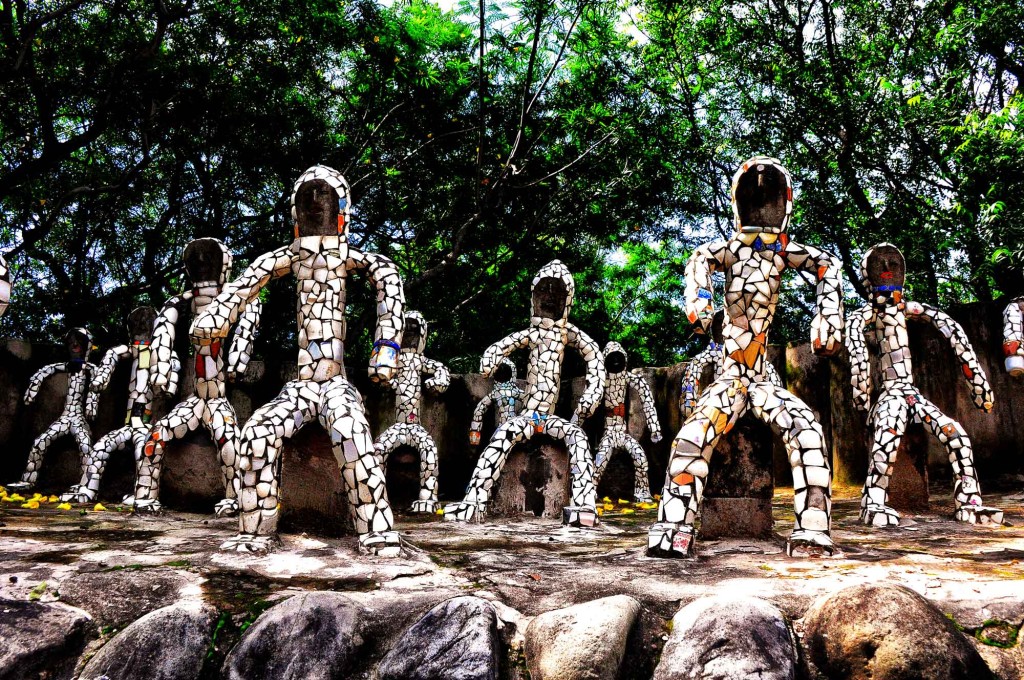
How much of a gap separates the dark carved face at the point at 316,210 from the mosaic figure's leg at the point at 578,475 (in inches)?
99.0

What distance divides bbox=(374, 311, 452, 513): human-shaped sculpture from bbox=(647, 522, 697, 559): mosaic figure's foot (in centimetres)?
305

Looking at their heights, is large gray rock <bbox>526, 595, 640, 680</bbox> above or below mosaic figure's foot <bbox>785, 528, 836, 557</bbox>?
below

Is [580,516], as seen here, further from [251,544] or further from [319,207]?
[319,207]

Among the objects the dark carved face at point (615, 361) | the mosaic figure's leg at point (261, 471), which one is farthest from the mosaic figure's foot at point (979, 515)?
the mosaic figure's leg at point (261, 471)

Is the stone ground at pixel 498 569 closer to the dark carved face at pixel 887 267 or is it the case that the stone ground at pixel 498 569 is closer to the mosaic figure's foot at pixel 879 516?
the mosaic figure's foot at pixel 879 516

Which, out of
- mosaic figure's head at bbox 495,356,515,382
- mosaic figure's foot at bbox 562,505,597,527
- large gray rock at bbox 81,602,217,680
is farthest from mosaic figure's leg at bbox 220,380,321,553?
mosaic figure's head at bbox 495,356,515,382

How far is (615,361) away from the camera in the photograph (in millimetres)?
8086

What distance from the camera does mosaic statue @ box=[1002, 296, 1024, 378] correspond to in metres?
6.29

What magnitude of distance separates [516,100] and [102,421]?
7365mm

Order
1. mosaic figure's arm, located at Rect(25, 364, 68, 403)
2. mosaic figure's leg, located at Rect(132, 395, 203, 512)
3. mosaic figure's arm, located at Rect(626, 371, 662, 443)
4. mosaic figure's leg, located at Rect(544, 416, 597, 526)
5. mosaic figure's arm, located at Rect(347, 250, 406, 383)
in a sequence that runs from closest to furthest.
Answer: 1. mosaic figure's arm, located at Rect(347, 250, 406, 383)
2. mosaic figure's leg, located at Rect(544, 416, 597, 526)
3. mosaic figure's leg, located at Rect(132, 395, 203, 512)
4. mosaic figure's arm, located at Rect(25, 364, 68, 403)
5. mosaic figure's arm, located at Rect(626, 371, 662, 443)

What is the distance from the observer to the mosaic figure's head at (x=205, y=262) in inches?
246

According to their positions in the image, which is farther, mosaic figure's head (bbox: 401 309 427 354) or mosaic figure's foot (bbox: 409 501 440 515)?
mosaic figure's head (bbox: 401 309 427 354)

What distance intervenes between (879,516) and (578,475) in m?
2.23

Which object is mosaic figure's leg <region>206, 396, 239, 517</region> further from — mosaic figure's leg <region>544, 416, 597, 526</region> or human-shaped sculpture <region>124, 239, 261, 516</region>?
mosaic figure's leg <region>544, 416, 597, 526</region>
